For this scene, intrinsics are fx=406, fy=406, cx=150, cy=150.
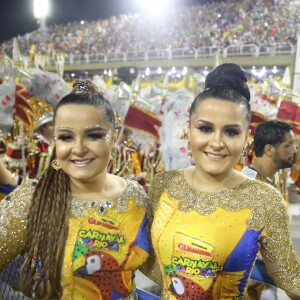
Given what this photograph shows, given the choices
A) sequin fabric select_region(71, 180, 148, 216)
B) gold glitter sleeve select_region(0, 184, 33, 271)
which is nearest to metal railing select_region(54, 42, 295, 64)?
sequin fabric select_region(71, 180, 148, 216)

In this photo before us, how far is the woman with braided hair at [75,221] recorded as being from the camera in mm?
1411

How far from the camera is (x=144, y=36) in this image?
973 inches

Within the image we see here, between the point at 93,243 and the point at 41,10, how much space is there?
34137 mm

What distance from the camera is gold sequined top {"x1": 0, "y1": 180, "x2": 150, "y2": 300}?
55.4 inches

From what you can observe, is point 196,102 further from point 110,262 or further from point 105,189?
point 110,262

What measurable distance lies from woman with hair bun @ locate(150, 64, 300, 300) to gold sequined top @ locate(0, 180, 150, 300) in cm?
12

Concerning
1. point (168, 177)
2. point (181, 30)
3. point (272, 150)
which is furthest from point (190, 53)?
point (168, 177)

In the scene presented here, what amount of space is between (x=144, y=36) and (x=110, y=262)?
→ 24341 millimetres

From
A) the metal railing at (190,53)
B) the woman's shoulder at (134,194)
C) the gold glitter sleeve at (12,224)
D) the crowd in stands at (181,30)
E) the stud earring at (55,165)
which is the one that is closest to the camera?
the gold glitter sleeve at (12,224)

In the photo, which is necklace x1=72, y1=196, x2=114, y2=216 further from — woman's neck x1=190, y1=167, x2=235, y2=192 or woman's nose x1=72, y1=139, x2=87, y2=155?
woman's neck x1=190, y1=167, x2=235, y2=192

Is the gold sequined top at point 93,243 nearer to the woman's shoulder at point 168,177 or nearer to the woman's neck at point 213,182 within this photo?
the woman's shoulder at point 168,177

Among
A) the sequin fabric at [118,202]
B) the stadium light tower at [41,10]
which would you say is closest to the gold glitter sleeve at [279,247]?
the sequin fabric at [118,202]

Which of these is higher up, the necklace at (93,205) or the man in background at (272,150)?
the necklace at (93,205)

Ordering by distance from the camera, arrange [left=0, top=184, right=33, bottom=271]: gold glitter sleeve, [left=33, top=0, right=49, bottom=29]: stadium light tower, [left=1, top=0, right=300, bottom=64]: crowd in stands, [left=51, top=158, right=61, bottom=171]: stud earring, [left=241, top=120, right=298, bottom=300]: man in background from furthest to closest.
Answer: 1. [left=33, top=0, right=49, bottom=29]: stadium light tower
2. [left=1, top=0, right=300, bottom=64]: crowd in stands
3. [left=241, top=120, right=298, bottom=300]: man in background
4. [left=51, top=158, right=61, bottom=171]: stud earring
5. [left=0, top=184, right=33, bottom=271]: gold glitter sleeve
